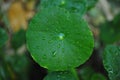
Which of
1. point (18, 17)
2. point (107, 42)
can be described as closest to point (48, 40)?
point (107, 42)

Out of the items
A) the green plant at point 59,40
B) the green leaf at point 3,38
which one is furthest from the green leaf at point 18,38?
the green plant at point 59,40

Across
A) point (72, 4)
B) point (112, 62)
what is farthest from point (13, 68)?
point (112, 62)

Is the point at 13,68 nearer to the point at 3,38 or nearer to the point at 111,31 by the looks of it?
the point at 3,38

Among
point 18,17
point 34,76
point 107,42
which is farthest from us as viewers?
point 18,17

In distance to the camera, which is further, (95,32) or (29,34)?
(95,32)

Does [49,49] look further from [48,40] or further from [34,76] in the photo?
[34,76]

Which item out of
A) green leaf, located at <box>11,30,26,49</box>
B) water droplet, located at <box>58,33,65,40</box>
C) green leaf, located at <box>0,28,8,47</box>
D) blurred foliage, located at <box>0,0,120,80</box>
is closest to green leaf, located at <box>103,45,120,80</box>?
blurred foliage, located at <box>0,0,120,80</box>

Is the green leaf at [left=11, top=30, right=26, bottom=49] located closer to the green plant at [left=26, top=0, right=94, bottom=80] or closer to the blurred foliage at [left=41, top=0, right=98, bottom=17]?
the blurred foliage at [left=41, top=0, right=98, bottom=17]
